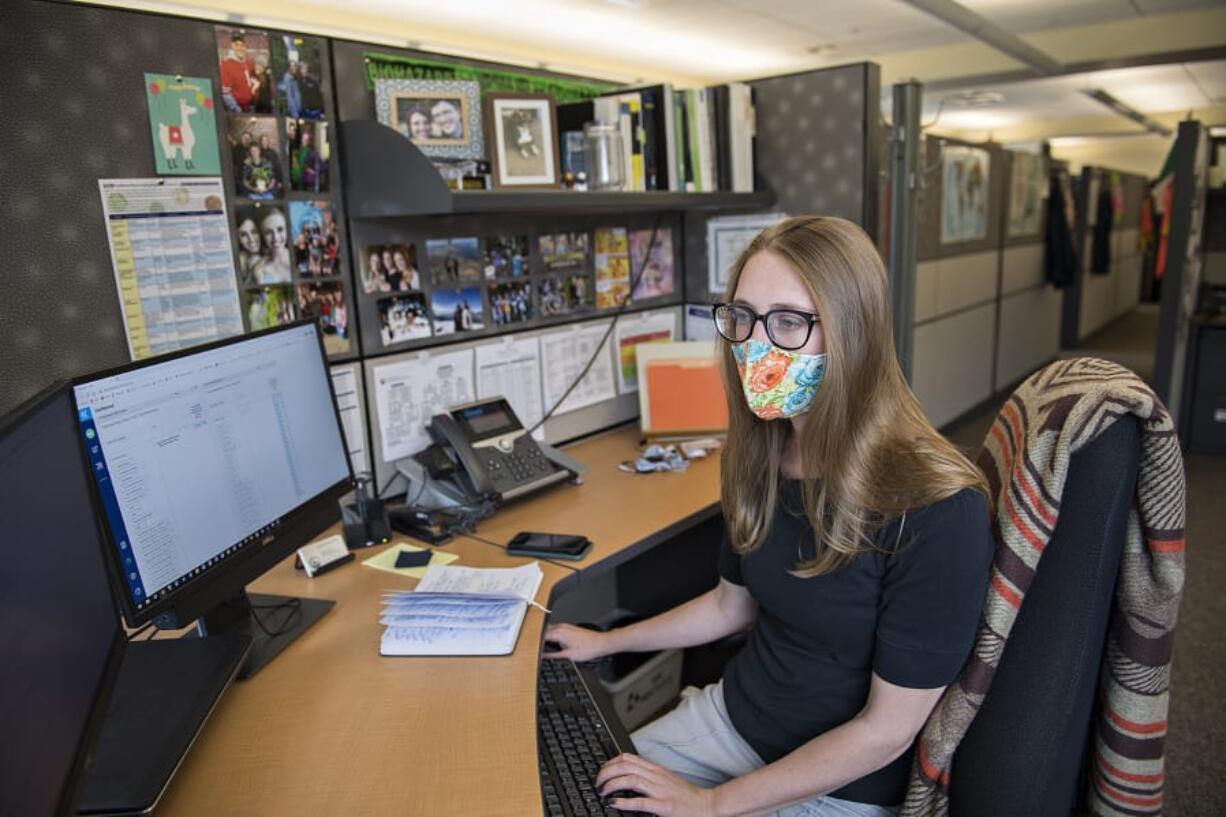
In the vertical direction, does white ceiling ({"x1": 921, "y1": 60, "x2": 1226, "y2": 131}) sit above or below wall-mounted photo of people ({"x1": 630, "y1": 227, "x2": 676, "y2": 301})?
above

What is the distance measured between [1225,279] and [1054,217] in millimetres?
1716

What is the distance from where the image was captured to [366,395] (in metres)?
1.67

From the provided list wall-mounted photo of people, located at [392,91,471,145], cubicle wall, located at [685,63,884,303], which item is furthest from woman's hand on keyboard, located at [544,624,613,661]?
cubicle wall, located at [685,63,884,303]

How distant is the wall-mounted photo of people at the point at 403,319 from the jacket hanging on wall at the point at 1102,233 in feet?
24.0

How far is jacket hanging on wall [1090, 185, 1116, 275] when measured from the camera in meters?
7.34

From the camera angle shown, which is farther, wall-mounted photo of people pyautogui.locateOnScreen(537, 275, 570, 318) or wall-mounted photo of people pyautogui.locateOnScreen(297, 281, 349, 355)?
wall-mounted photo of people pyautogui.locateOnScreen(537, 275, 570, 318)

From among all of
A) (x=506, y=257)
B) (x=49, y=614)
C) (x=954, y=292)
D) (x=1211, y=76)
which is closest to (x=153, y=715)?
(x=49, y=614)

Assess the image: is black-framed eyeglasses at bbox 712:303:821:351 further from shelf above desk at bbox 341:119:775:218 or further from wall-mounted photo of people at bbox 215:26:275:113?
wall-mounted photo of people at bbox 215:26:275:113

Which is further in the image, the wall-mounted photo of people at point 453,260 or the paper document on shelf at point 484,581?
the wall-mounted photo of people at point 453,260

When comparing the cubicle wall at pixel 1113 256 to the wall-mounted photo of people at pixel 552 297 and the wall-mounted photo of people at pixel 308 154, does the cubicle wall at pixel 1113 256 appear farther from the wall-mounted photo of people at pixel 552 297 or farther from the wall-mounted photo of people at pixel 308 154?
the wall-mounted photo of people at pixel 308 154

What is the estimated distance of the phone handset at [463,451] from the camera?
65.4 inches

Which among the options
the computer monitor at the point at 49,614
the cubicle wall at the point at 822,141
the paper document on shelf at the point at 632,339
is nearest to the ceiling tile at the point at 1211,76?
the cubicle wall at the point at 822,141

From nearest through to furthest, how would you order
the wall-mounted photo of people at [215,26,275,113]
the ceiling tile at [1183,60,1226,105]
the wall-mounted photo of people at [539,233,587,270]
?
the wall-mounted photo of people at [215,26,275,113]
the wall-mounted photo of people at [539,233,587,270]
the ceiling tile at [1183,60,1226,105]

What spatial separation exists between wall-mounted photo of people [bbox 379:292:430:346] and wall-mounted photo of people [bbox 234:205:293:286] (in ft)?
0.71
